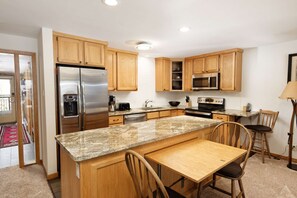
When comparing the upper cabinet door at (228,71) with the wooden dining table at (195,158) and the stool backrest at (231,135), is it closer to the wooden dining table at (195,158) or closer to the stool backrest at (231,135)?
the stool backrest at (231,135)

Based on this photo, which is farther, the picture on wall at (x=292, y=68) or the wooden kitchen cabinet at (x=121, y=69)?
the wooden kitchen cabinet at (x=121, y=69)

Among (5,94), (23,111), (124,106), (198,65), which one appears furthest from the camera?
(5,94)

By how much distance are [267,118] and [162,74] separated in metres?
2.69

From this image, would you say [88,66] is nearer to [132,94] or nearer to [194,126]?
[132,94]

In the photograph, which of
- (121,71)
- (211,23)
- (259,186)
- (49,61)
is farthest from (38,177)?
(211,23)

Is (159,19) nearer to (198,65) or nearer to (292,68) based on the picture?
(198,65)

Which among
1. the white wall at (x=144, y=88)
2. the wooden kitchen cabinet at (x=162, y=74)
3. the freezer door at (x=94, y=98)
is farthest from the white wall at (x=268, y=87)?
the freezer door at (x=94, y=98)

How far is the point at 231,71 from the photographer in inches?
151

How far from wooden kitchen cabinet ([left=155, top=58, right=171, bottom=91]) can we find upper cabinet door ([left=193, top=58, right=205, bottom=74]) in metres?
0.75

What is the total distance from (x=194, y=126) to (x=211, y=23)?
1479 mm

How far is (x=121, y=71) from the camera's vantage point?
3971mm

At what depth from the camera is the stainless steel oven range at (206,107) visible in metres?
4.07

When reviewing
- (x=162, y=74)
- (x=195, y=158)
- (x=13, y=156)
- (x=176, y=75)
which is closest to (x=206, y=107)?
(x=176, y=75)

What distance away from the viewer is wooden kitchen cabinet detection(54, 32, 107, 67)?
8.98ft
